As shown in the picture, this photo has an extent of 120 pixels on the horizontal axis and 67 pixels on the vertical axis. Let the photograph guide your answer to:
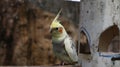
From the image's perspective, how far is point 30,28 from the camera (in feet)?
8.61

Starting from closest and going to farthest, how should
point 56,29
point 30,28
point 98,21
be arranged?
point 98,21 → point 56,29 → point 30,28

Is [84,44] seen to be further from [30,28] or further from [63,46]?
[30,28]

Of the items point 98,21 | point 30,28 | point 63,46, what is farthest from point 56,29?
point 30,28

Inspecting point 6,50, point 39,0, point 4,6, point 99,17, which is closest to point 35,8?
point 39,0

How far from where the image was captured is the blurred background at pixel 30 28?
2623 mm

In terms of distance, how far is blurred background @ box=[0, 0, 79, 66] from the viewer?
2.62 metres

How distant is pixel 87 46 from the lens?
1559 millimetres

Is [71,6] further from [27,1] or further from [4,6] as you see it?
[4,6]

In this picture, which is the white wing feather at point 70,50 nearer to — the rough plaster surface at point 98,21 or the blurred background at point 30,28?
the rough plaster surface at point 98,21

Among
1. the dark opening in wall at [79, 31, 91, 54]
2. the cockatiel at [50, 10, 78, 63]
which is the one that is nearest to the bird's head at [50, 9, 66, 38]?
the cockatiel at [50, 10, 78, 63]

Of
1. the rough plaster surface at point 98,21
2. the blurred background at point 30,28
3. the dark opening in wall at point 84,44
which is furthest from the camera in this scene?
the blurred background at point 30,28

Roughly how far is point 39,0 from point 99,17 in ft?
4.14

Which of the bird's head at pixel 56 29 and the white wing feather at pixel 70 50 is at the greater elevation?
the bird's head at pixel 56 29

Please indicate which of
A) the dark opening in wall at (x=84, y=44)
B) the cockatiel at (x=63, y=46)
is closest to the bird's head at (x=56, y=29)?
the cockatiel at (x=63, y=46)
